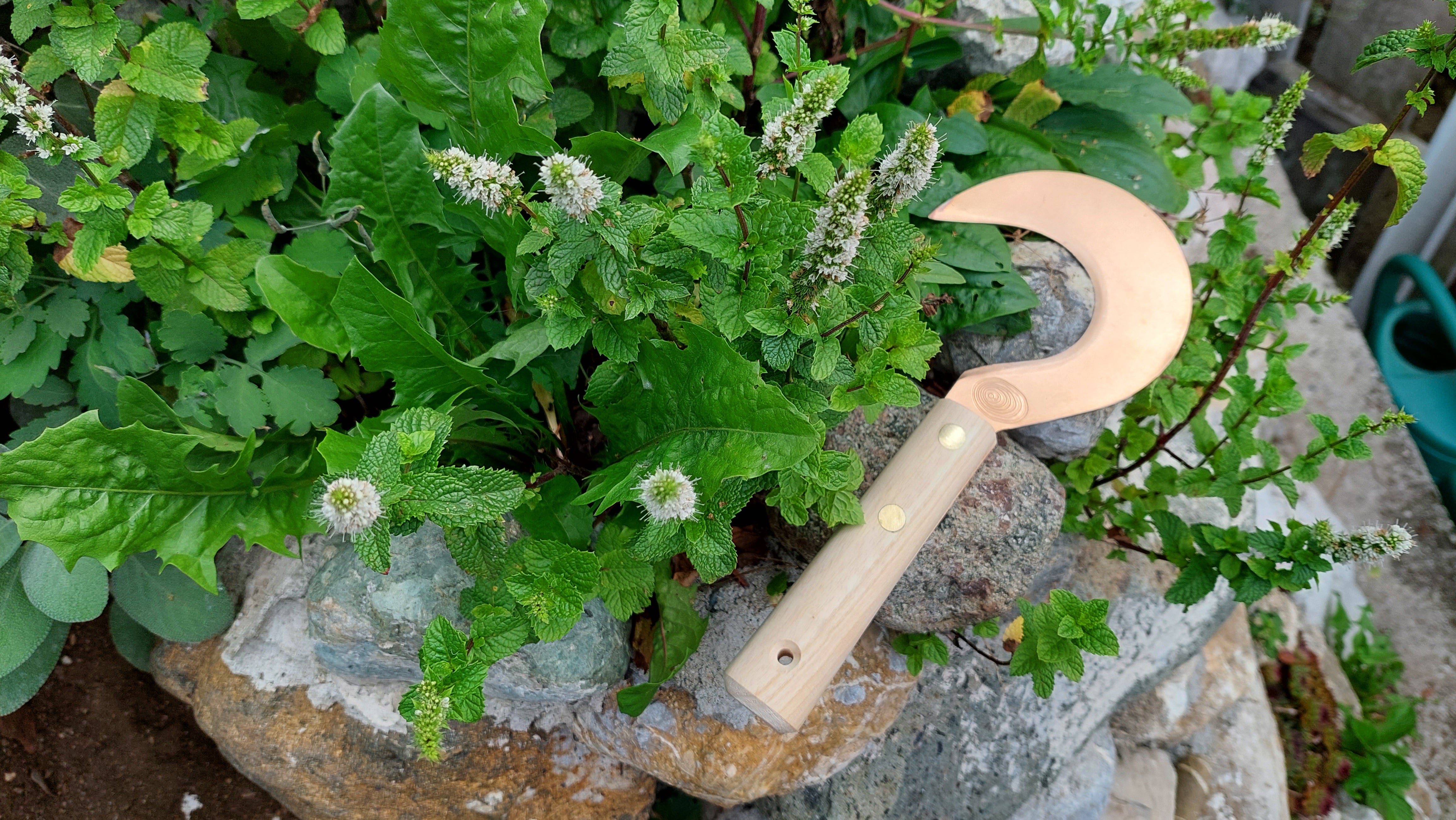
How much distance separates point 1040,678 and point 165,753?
5.96 ft

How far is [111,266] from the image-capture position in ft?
4.88

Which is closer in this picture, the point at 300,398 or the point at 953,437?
the point at 953,437

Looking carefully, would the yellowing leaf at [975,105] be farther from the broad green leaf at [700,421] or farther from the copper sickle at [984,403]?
the broad green leaf at [700,421]

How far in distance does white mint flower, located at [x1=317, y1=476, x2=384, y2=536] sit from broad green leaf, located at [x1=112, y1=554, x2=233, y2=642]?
94 centimetres

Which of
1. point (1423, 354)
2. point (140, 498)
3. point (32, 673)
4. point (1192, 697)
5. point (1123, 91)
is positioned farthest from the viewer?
point (1423, 354)

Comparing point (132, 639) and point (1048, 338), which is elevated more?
point (1048, 338)

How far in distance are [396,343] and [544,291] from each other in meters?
0.32

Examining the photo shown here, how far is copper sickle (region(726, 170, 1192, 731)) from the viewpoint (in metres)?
1.31

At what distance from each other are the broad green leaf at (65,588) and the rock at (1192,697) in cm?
230

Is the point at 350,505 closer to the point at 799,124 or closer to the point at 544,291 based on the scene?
the point at 544,291

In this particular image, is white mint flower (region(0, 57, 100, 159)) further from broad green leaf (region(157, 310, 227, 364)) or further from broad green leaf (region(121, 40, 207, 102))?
broad green leaf (region(157, 310, 227, 364))

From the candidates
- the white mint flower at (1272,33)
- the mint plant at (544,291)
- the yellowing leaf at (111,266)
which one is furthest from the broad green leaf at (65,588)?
the white mint flower at (1272,33)

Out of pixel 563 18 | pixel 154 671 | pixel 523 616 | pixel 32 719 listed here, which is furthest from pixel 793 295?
pixel 32 719

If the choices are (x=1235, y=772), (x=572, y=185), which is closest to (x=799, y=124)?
(x=572, y=185)
